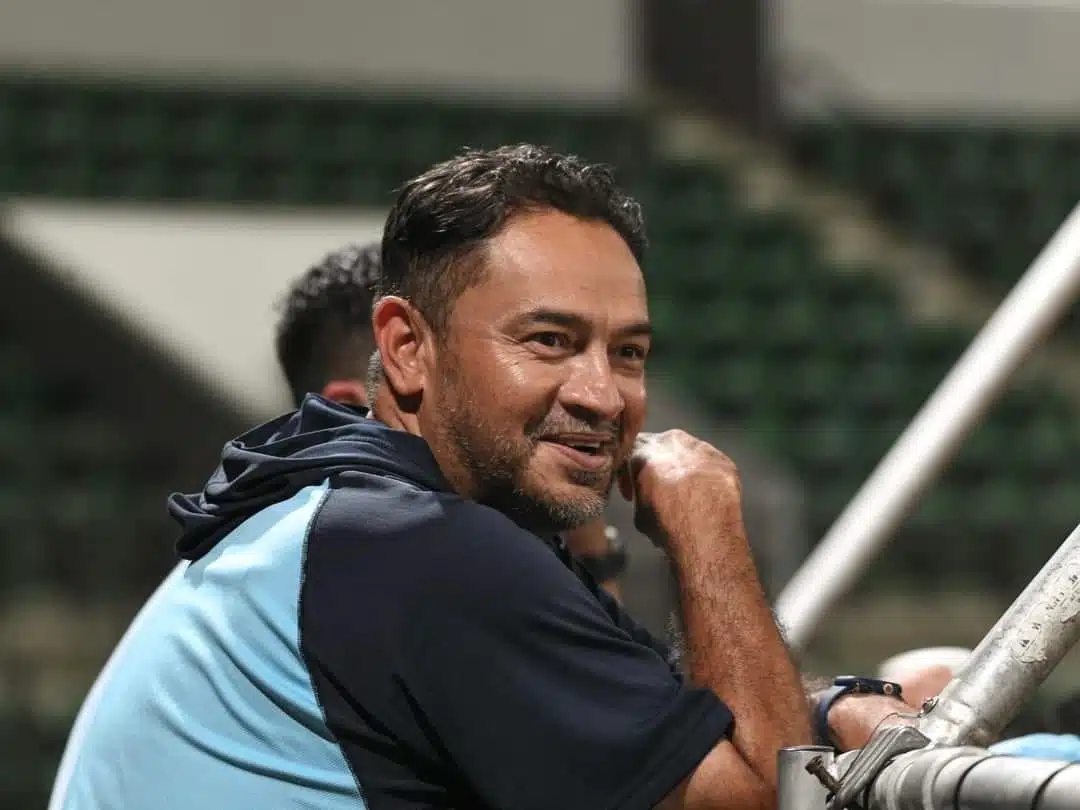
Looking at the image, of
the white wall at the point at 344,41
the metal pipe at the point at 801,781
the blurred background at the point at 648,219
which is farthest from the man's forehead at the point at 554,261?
the white wall at the point at 344,41

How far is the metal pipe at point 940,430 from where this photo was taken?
56.3 inches

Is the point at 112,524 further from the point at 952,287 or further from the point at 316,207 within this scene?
the point at 952,287

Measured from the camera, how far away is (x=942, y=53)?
6.53m

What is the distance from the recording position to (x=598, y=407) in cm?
138

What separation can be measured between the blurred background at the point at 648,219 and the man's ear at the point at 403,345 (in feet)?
10.4

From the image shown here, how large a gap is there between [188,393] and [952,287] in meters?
3.01

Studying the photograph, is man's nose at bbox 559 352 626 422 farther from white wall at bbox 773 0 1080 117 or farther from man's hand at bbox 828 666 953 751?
white wall at bbox 773 0 1080 117

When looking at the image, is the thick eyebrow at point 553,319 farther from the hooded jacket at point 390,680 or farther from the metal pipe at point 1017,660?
the metal pipe at point 1017,660

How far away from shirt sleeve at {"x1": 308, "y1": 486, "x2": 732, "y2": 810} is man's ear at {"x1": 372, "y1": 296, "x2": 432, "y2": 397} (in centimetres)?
22

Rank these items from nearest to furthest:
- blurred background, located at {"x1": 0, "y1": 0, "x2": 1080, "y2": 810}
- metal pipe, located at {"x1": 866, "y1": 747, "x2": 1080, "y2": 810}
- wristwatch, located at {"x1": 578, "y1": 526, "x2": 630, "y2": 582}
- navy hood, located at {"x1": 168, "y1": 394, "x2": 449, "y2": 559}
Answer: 1. metal pipe, located at {"x1": 866, "y1": 747, "x2": 1080, "y2": 810}
2. navy hood, located at {"x1": 168, "y1": 394, "x2": 449, "y2": 559}
3. wristwatch, located at {"x1": 578, "y1": 526, "x2": 630, "y2": 582}
4. blurred background, located at {"x1": 0, "y1": 0, "x2": 1080, "y2": 810}

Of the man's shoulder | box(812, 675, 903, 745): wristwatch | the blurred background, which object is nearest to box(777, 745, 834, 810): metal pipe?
the man's shoulder

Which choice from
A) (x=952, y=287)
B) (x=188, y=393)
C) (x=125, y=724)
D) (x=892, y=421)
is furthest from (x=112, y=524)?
(x=125, y=724)

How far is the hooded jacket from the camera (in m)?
1.19

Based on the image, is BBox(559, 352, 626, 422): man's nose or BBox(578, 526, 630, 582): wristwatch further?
BBox(578, 526, 630, 582): wristwatch
